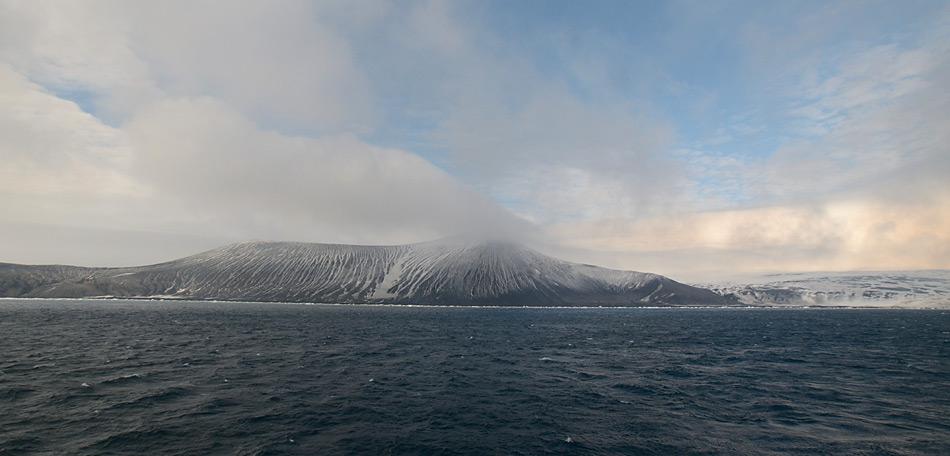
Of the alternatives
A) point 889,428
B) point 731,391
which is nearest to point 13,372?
point 731,391

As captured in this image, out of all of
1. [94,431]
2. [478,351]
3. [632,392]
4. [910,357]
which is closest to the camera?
[94,431]

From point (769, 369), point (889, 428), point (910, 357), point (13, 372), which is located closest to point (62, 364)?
point (13, 372)

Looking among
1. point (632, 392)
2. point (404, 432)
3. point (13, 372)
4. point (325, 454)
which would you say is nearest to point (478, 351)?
point (632, 392)

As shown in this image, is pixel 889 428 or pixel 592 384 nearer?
pixel 889 428

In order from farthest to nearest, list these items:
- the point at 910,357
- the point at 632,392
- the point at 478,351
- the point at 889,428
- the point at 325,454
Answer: the point at 478,351, the point at 910,357, the point at 632,392, the point at 889,428, the point at 325,454

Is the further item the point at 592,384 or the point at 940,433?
the point at 592,384

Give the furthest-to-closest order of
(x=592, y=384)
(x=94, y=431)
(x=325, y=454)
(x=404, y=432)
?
(x=592, y=384) → (x=404, y=432) → (x=94, y=431) → (x=325, y=454)

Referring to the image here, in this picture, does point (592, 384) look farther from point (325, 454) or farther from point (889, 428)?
point (325, 454)

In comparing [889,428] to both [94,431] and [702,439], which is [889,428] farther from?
[94,431]

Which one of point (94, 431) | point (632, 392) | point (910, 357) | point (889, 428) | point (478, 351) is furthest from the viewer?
point (478, 351)
